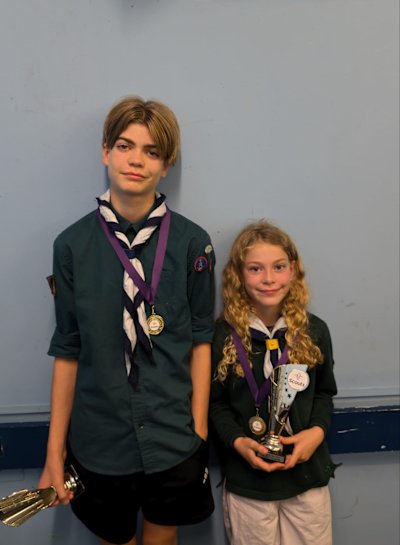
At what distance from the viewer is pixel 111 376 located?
122cm

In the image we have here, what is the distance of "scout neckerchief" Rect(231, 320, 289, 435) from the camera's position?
4.30 feet

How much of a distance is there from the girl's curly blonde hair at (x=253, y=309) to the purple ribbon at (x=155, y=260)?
0.71 feet

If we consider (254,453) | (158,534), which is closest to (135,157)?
(254,453)

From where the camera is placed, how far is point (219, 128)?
1.34 metres

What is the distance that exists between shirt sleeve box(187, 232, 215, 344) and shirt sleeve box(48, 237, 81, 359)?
0.29 m

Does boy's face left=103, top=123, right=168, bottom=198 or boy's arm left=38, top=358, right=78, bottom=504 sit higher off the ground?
boy's face left=103, top=123, right=168, bottom=198

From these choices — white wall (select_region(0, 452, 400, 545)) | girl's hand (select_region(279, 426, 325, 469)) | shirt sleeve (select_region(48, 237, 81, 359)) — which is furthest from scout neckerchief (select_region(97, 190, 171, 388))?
white wall (select_region(0, 452, 400, 545))

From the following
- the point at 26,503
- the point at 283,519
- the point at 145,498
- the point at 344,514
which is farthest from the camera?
the point at 344,514

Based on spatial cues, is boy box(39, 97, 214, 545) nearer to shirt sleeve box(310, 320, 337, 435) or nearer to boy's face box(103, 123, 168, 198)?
boy's face box(103, 123, 168, 198)

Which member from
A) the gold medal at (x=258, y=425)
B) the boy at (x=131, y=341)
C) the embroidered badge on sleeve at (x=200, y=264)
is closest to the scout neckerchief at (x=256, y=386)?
the gold medal at (x=258, y=425)

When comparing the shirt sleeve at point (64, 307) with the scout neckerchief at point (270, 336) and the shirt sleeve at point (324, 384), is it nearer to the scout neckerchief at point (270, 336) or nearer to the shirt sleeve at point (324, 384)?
the scout neckerchief at point (270, 336)

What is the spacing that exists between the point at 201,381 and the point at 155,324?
21 cm

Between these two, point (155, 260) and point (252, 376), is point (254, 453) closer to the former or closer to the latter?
point (252, 376)

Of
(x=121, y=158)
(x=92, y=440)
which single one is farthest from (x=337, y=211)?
(x=92, y=440)
